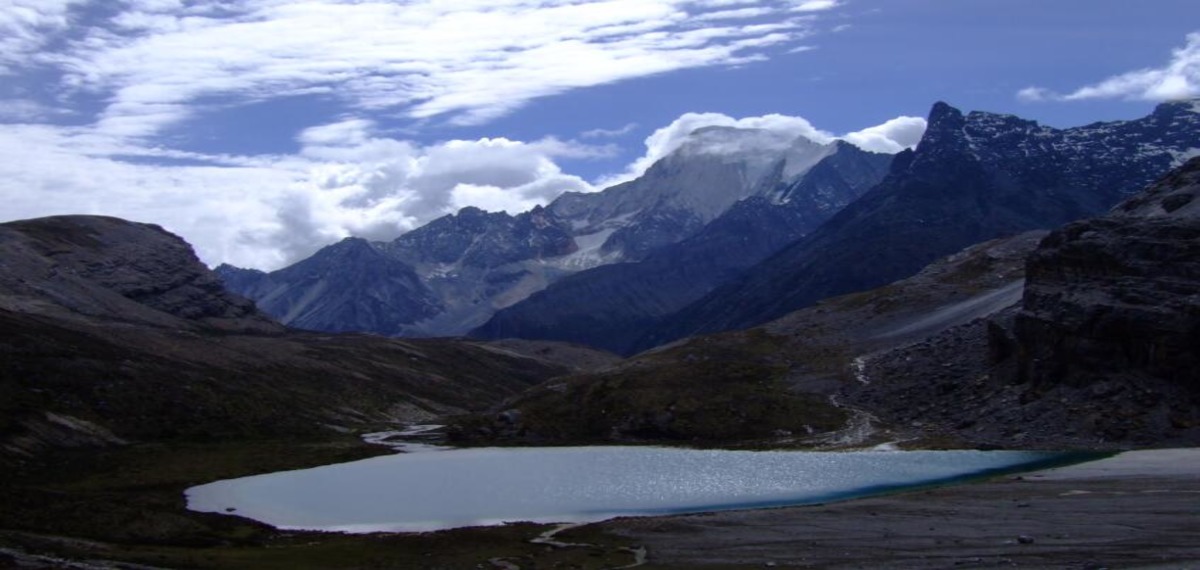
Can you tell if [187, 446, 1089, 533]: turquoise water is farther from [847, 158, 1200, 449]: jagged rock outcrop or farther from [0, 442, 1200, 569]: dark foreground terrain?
[847, 158, 1200, 449]: jagged rock outcrop

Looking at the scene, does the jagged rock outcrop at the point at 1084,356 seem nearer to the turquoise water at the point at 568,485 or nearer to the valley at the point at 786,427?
the valley at the point at 786,427

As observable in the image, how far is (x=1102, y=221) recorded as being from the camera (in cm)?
15738

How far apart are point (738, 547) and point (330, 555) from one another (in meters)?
27.1

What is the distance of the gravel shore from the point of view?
59500 millimetres

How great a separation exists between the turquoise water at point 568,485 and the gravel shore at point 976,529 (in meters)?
10.6

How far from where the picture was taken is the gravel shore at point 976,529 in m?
59.5

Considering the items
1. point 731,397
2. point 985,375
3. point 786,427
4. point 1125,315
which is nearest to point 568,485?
point 786,427

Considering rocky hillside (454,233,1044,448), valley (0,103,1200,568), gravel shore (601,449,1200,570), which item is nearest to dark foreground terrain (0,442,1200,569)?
gravel shore (601,449,1200,570)

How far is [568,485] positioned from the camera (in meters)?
112

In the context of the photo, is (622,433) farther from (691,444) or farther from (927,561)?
(927,561)

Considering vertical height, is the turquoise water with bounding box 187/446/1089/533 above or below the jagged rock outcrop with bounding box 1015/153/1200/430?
below

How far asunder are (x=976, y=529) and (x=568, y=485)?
5046 centimetres

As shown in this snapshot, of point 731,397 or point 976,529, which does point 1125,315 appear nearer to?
point 731,397

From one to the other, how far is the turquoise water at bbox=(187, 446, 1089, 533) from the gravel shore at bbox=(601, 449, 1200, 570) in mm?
10630
